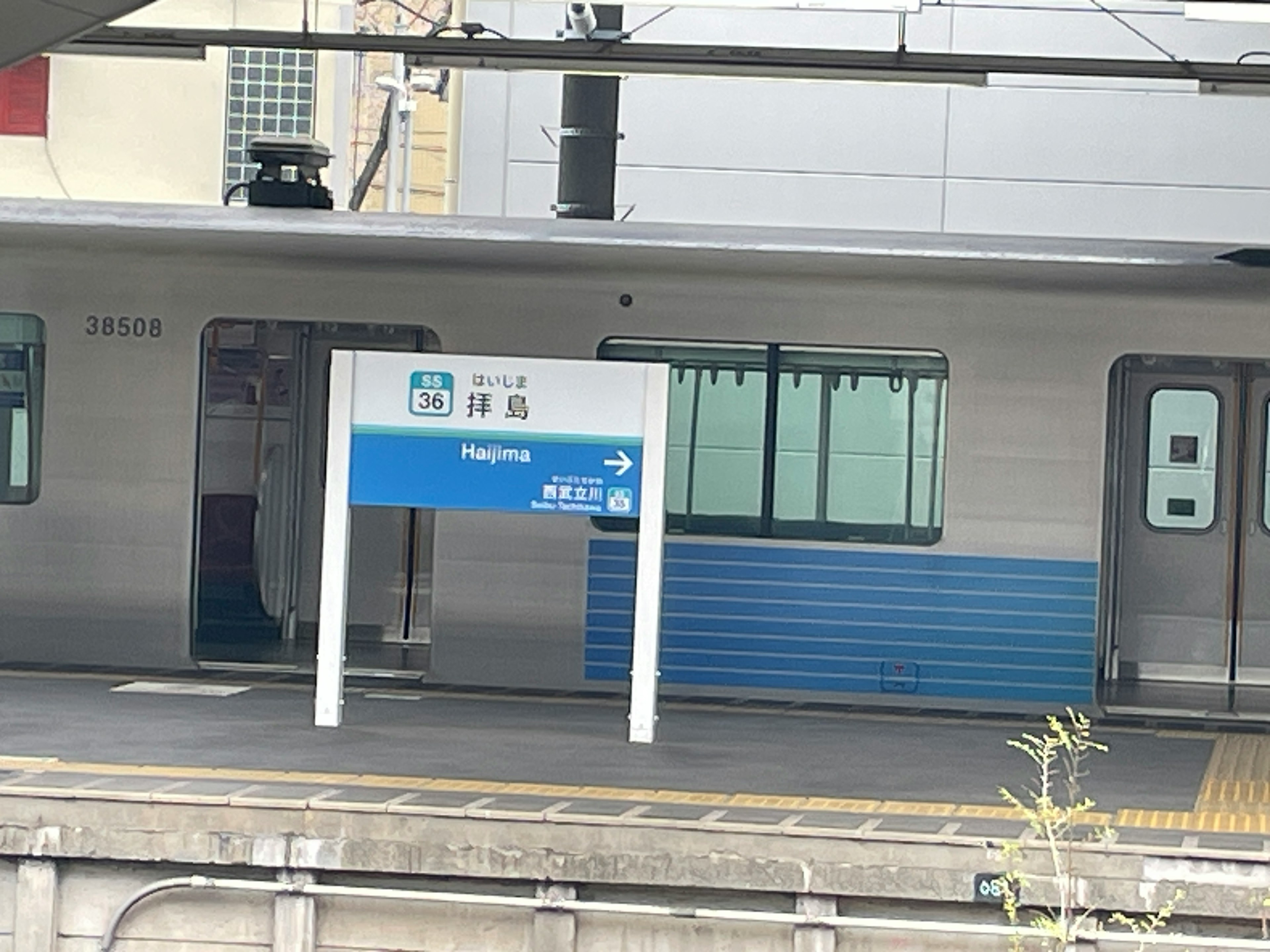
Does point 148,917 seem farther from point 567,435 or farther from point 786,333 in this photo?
point 786,333

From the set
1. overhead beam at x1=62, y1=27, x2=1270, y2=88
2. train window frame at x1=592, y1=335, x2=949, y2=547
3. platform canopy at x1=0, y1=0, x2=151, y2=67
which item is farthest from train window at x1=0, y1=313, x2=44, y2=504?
platform canopy at x1=0, y1=0, x2=151, y2=67

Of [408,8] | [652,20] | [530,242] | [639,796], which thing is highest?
[408,8]

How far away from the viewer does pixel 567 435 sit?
36.7 feet

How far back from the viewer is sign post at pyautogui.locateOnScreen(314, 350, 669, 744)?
1113cm

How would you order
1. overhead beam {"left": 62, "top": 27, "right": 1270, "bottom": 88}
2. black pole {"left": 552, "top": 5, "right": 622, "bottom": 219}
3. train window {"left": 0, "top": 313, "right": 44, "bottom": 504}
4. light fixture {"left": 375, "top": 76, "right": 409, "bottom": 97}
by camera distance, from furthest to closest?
light fixture {"left": 375, "top": 76, "right": 409, "bottom": 97} → black pole {"left": 552, "top": 5, "right": 622, "bottom": 219} → train window {"left": 0, "top": 313, "right": 44, "bottom": 504} → overhead beam {"left": 62, "top": 27, "right": 1270, "bottom": 88}

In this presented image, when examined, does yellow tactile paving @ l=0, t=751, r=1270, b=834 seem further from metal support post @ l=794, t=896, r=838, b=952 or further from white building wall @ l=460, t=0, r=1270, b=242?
white building wall @ l=460, t=0, r=1270, b=242

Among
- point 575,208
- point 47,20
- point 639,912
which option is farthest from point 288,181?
point 639,912

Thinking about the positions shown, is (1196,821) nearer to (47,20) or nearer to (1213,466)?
(1213,466)

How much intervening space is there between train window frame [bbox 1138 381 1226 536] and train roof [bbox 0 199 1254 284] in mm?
A: 830

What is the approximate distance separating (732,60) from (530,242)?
1641mm

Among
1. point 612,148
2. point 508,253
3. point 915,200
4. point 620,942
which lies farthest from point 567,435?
point 915,200

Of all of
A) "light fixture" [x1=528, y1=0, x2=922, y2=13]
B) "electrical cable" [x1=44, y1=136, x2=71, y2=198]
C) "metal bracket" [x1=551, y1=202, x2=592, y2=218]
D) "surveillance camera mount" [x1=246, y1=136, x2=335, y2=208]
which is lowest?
"surveillance camera mount" [x1=246, y1=136, x2=335, y2=208]

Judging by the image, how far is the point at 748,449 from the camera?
A: 41.9ft

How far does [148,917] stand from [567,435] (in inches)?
131
